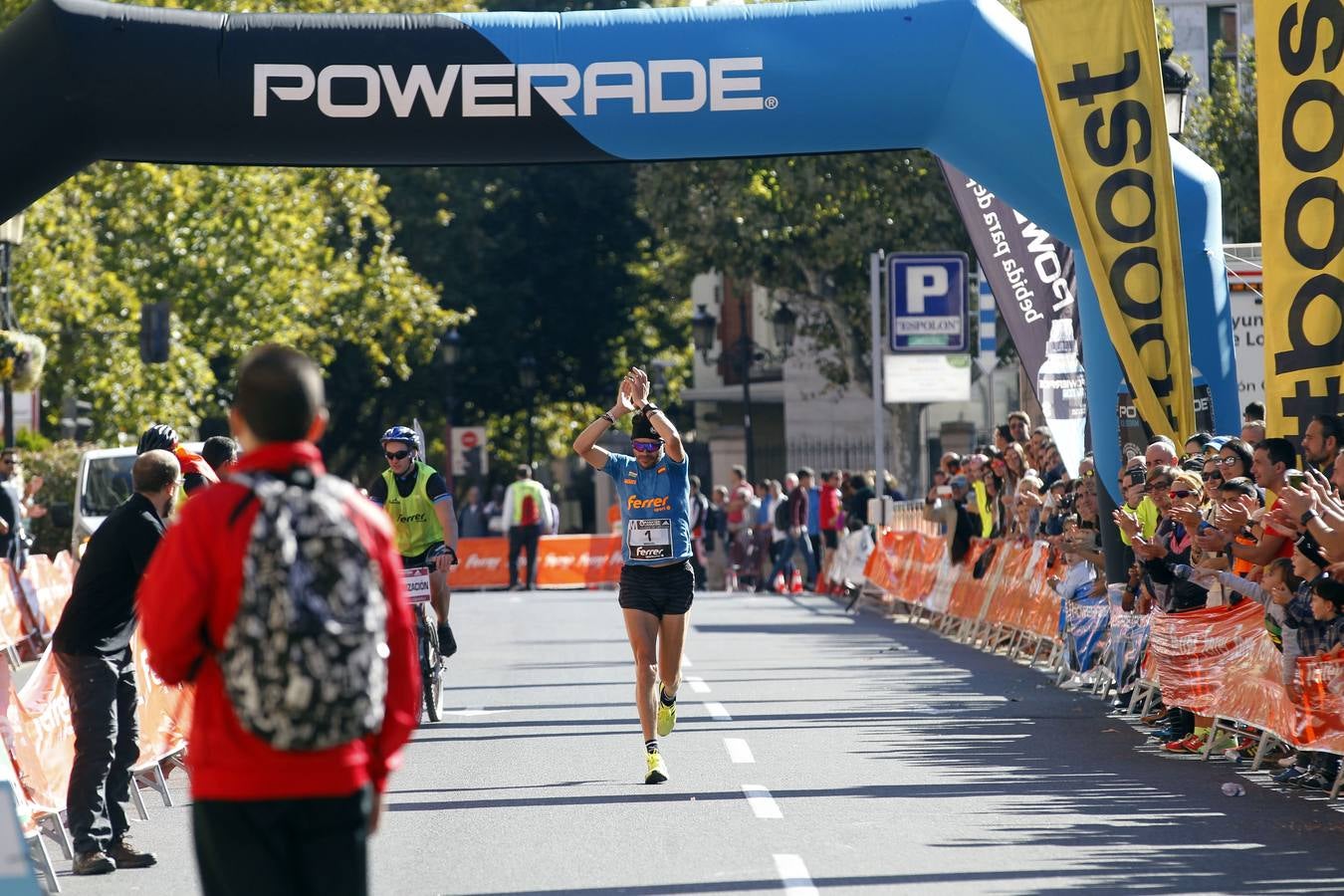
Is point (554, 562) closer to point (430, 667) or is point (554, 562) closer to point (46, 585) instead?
point (46, 585)

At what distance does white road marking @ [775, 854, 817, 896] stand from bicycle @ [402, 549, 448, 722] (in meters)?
5.79

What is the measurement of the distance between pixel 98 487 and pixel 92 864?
57.4ft

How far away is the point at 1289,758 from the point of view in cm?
1191

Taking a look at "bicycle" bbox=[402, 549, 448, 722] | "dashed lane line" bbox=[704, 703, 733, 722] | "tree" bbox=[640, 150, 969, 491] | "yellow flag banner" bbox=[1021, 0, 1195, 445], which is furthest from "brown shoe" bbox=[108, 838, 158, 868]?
"tree" bbox=[640, 150, 969, 491]

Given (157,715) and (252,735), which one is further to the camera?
(157,715)

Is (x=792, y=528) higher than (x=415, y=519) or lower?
lower

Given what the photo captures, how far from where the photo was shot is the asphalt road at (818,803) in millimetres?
8922

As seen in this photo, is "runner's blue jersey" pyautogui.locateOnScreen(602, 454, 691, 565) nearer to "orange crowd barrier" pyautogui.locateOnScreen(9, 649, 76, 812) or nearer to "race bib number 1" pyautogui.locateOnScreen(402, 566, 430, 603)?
"race bib number 1" pyautogui.locateOnScreen(402, 566, 430, 603)

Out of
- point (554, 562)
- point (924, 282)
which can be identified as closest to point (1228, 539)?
point (924, 282)

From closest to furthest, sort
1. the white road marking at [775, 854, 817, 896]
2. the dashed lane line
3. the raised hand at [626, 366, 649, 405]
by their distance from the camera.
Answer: the white road marking at [775, 854, 817, 896]
the raised hand at [626, 366, 649, 405]
the dashed lane line

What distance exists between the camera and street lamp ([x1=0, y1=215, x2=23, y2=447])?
27.2 meters

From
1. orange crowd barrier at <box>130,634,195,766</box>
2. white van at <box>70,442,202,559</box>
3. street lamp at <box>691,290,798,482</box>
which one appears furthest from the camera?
street lamp at <box>691,290,798,482</box>

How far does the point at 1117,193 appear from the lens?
553 inches

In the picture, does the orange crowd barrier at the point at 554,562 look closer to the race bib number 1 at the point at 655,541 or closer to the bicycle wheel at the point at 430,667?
the bicycle wheel at the point at 430,667
